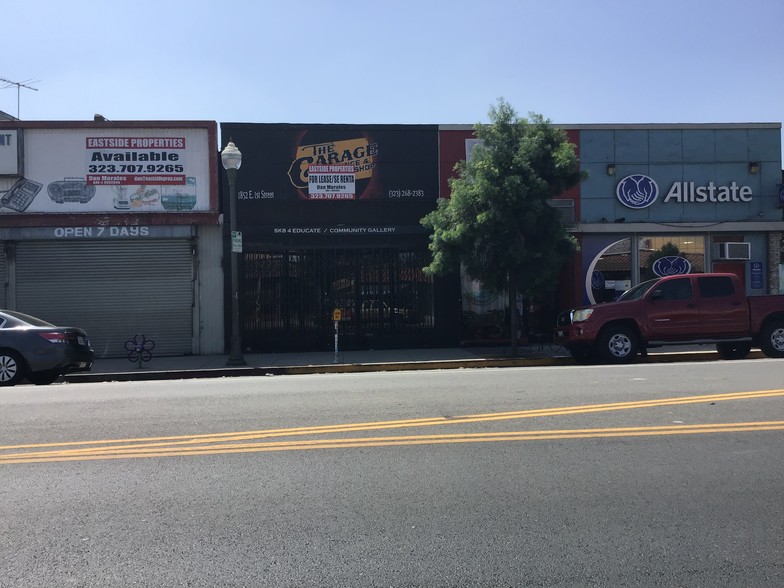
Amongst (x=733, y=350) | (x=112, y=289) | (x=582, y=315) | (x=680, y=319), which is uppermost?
(x=112, y=289)

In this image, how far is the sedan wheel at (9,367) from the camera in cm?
1265

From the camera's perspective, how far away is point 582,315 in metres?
14.5

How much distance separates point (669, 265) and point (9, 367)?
1691 cm

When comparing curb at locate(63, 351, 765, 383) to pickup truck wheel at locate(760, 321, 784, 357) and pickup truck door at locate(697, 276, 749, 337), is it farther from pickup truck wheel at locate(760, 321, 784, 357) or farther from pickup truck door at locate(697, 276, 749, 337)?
pickup truck door at locate(697, 276, 749, 337)

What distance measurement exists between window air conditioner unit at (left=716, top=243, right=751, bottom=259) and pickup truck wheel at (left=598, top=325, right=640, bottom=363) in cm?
684

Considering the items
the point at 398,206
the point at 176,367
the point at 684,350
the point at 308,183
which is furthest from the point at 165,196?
the point at 684,350

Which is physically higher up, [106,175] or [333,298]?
[106,175]

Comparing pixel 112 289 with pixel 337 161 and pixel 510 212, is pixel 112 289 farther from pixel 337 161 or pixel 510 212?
pixel 510 212

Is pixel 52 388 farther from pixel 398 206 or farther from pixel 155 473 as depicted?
pixel 398 206

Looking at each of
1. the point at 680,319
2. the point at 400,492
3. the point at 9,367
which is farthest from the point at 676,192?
the point at 9,367

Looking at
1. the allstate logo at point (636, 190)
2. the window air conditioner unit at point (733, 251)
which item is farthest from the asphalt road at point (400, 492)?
the window air conditioner unit at point (733, 251)

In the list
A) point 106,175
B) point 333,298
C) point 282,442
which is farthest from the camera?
point 333,298

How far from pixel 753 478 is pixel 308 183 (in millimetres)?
14669

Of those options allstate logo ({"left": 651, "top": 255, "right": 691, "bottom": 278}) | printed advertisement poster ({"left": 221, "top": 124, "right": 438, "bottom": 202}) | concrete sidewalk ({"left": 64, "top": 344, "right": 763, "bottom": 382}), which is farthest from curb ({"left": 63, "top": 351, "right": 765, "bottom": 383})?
printed advertisement poster ({"left": 221, "top": 124, "right": 438, "bottom": 202})
